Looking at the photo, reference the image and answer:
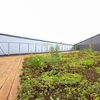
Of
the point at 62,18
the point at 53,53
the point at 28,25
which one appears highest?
the point at 62,18

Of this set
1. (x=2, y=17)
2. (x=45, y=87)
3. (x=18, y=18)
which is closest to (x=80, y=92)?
(x=45, y=87)

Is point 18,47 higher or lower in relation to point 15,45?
lower

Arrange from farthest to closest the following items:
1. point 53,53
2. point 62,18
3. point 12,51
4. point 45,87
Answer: point 62,18, point 12,51, point 53,53, point 45,87

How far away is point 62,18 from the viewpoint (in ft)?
54.2

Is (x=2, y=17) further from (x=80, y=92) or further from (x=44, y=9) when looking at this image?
(x=80, y=92)

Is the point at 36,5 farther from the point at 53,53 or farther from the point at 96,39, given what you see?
the point at 53,53

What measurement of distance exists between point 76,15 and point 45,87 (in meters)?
14.4

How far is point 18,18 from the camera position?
46.3 feet

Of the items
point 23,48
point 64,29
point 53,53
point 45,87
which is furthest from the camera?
point 64,29

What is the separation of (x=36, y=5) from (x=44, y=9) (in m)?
1.39

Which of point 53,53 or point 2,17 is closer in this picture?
point 53,53

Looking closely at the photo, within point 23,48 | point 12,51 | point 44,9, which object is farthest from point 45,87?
point 44,9

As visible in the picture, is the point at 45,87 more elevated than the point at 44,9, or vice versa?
the point at 44,9

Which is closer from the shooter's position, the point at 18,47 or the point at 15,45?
the point at 15,45
